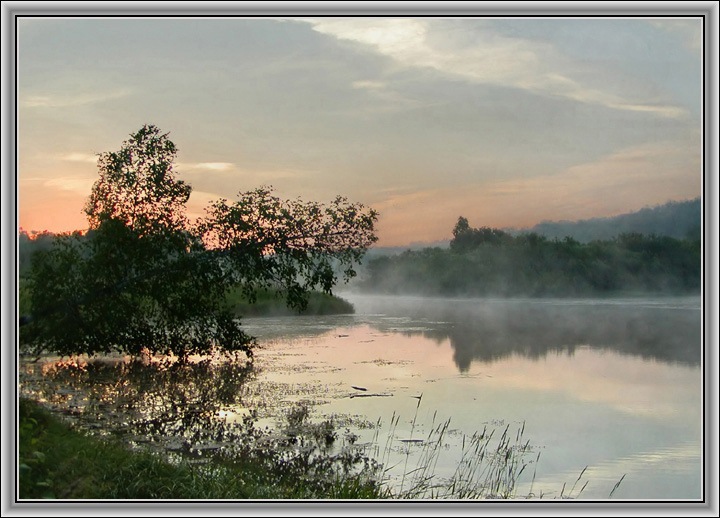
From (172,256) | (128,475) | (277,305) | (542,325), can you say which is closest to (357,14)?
(277,305)

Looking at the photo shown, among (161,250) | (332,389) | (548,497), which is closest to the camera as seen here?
(548,497)

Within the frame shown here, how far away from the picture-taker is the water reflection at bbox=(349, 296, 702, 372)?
563 cm

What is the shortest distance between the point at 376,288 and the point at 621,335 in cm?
199

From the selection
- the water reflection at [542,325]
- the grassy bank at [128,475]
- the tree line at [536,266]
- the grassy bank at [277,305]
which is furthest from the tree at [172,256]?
the grassy bank at [128,475]

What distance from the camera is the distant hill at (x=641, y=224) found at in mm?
5605

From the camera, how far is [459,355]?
6062mm

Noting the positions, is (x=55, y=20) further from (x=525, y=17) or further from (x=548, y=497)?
(x=548, y=497)

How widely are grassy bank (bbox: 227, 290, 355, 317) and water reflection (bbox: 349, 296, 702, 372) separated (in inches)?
7.2

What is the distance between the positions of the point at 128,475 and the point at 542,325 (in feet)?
11.2

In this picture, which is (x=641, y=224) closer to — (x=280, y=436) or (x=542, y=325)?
(x=542, y=325)

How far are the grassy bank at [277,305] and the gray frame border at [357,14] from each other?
1.50 meters

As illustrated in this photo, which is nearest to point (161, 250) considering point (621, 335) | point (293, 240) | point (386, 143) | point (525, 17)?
point (293, 240)

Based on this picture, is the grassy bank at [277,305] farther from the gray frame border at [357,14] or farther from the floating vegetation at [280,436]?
the gray frame border at [357,14]

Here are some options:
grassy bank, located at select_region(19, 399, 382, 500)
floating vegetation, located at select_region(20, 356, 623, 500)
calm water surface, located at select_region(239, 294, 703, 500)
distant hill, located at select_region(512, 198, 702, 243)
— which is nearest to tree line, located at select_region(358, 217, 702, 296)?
distant hill, located at select_region(512, 198, 702, 243)
